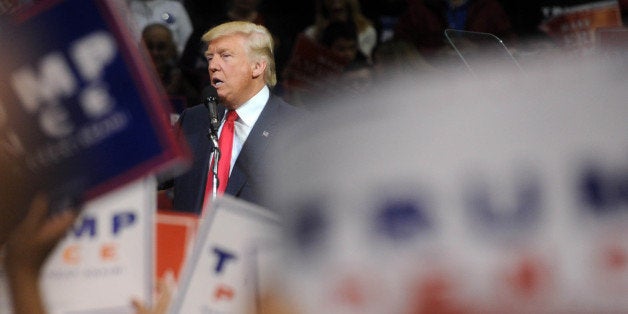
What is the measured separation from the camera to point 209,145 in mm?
3432

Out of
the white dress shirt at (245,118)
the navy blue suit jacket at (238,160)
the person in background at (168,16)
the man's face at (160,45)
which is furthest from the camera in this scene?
the person in background at (168,16)

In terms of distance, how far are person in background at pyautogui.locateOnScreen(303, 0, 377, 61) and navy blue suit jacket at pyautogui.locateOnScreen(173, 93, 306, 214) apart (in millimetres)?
2541

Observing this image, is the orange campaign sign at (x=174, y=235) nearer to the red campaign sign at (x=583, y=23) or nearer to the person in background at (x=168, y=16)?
the red campaign sign at (x=583, y=23)

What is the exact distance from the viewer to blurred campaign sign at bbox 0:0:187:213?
43.0 inches

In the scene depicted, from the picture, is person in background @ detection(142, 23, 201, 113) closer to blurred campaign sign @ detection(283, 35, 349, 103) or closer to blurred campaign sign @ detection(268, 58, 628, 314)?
blurred campaign sign @ detection(283, 35, 349, 103)

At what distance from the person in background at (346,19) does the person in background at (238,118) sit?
2.17 metres

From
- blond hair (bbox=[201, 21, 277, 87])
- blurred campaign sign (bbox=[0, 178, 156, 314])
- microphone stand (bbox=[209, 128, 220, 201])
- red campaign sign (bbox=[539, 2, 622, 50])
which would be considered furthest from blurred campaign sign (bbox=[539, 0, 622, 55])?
blurred campaign sign (bbox=[0, 178, 156, 314])

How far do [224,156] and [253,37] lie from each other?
586 mm

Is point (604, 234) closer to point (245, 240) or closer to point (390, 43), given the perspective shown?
point (245, 240)

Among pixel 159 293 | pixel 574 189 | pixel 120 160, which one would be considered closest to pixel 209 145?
pixel 159 293

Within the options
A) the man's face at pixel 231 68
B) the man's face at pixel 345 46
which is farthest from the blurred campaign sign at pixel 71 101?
the man's face at pixel 345 46

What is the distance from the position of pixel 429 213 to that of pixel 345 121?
0.33 feet

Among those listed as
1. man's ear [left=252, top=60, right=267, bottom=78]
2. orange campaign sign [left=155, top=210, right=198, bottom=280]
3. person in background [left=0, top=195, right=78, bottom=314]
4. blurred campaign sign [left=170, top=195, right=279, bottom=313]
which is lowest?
man's ear [left=252, top=60, right=267, bottom=78]

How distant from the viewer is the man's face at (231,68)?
3727 millimetres
